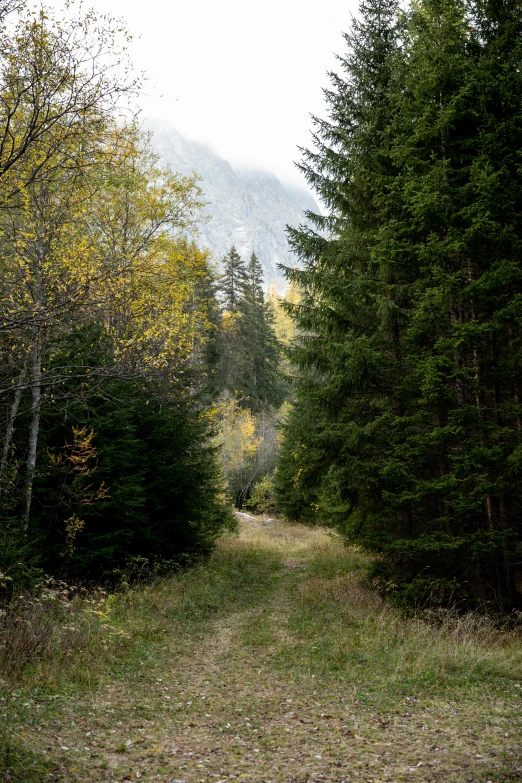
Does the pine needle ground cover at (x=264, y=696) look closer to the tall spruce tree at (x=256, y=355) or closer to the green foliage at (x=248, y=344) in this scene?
the green foliage at (x=248, y=344)

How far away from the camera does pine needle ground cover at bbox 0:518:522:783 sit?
4516mm

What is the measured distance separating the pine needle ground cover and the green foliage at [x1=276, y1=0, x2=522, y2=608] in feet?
6.25

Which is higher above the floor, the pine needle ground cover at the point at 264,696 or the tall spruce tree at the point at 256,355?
the tall spruce tree at the point at 256,355

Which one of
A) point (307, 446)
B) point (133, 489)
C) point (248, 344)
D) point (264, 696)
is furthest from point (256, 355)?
point (264, 696)

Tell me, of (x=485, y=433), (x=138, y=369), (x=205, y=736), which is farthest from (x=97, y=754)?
(x=485, y=433)

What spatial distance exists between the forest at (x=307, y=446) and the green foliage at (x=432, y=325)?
2.7 inches

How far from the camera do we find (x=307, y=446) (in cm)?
1136

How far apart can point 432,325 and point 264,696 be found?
7.33 metres

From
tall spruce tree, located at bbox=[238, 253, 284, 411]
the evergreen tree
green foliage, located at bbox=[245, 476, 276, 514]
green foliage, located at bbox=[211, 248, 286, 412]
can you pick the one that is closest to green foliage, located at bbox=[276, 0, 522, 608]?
green foliage, located at bbox=[245, 476, 276, 514]

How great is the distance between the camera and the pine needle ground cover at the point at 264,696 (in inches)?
178

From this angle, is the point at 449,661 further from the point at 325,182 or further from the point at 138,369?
the point at 325,182

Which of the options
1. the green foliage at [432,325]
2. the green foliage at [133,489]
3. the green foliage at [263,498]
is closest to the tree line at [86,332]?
the green foliage at [133,489]

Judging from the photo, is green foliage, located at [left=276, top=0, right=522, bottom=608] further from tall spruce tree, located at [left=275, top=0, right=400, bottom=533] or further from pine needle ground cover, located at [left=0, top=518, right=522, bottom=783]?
pine needle ground cover, located at [left=0, top=518, right=522, bottom=783]

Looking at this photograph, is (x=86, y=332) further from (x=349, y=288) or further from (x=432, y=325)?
(x=432, y=325)
